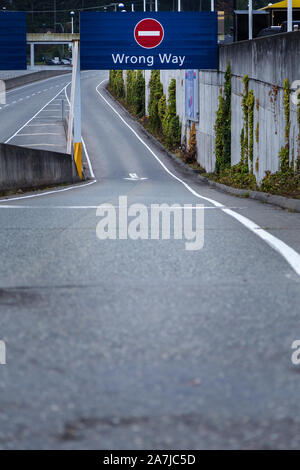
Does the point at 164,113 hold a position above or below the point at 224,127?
above

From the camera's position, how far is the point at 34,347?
5016 millimetres

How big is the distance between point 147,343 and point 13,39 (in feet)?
136

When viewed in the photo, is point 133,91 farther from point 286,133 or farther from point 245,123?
point 286,133

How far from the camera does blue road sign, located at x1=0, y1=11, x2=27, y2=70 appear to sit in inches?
1741

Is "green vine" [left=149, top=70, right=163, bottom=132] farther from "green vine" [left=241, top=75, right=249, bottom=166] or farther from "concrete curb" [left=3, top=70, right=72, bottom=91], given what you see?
"concrete curb" [left=3, top=70, right=72, bottom=91]

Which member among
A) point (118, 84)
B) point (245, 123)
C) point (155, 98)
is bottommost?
point (245, 123)

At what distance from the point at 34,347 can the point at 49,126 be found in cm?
7386

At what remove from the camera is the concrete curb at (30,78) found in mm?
120250

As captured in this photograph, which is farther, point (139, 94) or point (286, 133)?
point (139, 94)

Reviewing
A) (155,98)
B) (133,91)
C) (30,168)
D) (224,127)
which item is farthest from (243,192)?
(133,91)

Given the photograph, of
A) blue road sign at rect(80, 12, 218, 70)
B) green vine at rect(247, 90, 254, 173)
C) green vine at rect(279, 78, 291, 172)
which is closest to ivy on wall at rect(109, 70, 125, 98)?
blue road sign at rect(80, 12, 218, 70)

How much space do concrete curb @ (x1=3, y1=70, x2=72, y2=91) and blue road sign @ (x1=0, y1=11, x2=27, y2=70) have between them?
242 ft

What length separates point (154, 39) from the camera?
4269cm
